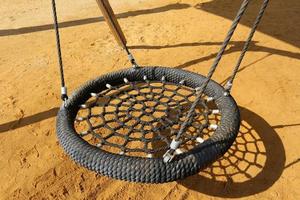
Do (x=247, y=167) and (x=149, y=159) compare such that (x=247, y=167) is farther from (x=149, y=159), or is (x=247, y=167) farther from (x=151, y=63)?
(x=151, y=63)

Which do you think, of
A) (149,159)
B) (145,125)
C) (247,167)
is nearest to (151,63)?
(145,125)

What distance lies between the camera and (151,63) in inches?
214

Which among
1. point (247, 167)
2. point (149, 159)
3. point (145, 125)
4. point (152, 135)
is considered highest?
point (149, 159)

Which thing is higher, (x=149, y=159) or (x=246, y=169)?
(x=149, y=159)

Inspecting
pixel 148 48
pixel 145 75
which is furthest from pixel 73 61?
pixel 145 75

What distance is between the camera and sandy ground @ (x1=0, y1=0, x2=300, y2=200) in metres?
3.23

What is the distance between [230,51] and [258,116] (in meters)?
1.90

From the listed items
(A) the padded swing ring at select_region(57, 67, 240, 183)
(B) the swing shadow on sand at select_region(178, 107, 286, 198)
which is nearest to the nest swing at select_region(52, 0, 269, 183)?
(A) the padded swing ring at select_region(57, 67, 240, 183)

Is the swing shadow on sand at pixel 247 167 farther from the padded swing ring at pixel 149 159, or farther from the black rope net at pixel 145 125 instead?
the padded swing ring at pixel 149 159

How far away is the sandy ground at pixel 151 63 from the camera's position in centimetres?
323

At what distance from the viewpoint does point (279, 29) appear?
6289mm

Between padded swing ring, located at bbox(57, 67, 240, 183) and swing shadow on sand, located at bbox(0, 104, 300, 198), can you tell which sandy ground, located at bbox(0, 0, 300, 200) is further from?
padded swing ring, located at bbox(57, 67, 240, 183)

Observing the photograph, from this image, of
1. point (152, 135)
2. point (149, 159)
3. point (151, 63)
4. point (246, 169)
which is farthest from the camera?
point (151, 63)

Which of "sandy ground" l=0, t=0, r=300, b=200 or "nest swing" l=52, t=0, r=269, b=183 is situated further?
"sandy ground" l=0, t=0, r=300, b=200
